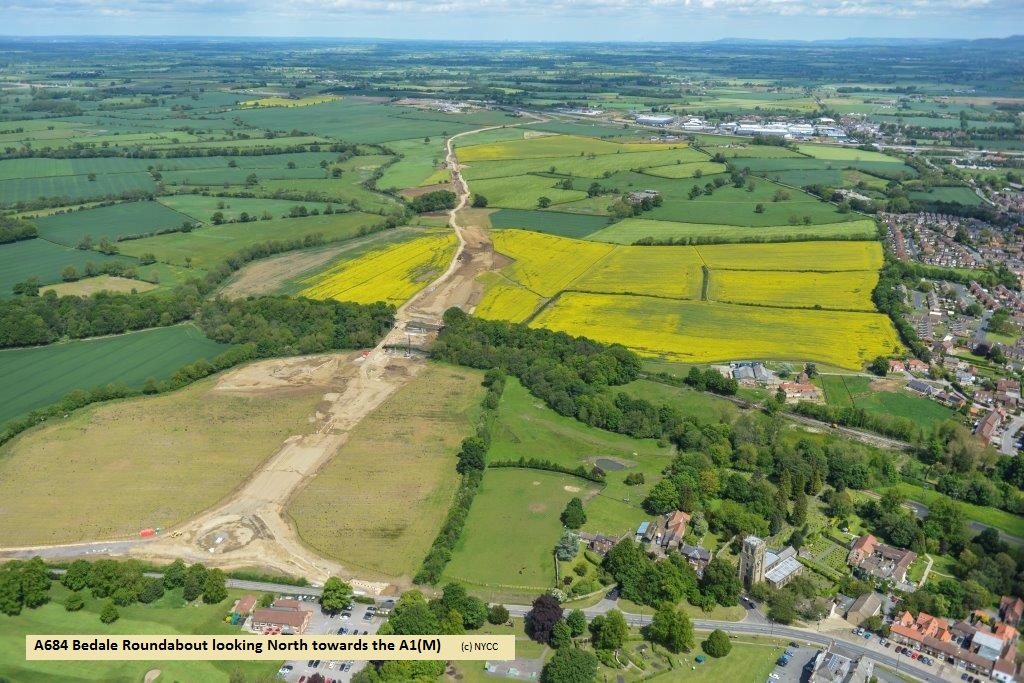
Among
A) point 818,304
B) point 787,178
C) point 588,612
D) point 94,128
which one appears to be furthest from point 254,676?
point 94,128

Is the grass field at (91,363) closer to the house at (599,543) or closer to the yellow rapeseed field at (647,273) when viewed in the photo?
the yellow rapeseed field at (647,273)

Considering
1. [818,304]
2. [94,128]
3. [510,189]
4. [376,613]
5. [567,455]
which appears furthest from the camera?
[94,128]

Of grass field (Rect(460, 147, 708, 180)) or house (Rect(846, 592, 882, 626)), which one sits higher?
grass field (Rect(460, 147, 708, 180))

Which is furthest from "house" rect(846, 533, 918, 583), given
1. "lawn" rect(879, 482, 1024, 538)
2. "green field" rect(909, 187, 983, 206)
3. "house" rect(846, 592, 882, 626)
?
"green field" rect(909, 187, 983, 206)

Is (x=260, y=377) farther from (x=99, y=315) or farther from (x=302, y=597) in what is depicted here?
(x=302, y=597)

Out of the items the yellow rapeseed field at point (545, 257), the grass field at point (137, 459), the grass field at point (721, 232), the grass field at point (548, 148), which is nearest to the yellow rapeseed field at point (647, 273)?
the yellow rapeseed field at point (545, 257)

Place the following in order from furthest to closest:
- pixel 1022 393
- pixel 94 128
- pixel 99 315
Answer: pixel 94 128 < pixel 99 315 < pixel 1022 393

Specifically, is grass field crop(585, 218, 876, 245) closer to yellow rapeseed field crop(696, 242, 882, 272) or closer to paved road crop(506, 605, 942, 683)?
yellow rapeseed field crop(696, 242, 882, 272)

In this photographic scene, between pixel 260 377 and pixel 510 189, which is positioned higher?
pixel 510 189
